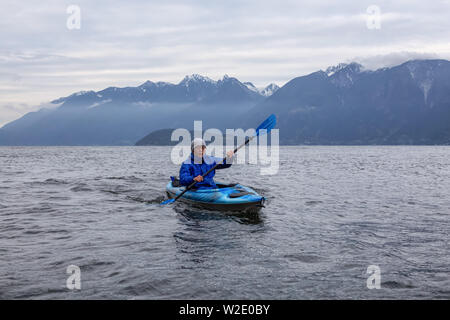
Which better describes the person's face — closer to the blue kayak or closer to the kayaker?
the kayaker

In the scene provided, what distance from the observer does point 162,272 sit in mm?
7707

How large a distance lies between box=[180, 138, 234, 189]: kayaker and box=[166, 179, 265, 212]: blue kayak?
0.48 m

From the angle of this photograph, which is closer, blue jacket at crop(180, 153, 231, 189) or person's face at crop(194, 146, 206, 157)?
person's face at crop(194, 146, 206, 157)

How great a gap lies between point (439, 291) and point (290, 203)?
985 cm

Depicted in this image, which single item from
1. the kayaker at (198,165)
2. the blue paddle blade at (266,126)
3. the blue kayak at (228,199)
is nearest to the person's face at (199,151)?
the kayaker at (198,165)

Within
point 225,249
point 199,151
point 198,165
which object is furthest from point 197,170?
point 225,249

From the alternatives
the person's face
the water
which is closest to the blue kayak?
the water

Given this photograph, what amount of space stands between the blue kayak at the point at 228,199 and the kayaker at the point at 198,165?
484 mm

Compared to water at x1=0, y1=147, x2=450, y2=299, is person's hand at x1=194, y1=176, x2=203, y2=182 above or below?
above

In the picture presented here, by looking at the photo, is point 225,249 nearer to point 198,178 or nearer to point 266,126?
point 198,178

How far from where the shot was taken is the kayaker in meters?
14.3

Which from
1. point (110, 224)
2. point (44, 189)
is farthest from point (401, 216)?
point (44, 189)

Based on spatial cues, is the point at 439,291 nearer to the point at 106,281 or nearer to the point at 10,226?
the point at 106,281

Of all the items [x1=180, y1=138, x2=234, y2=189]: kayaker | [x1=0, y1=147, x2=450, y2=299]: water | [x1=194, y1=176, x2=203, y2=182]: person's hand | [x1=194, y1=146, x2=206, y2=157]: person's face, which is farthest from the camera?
[x1=180, y1=138, x2=234, y2=189]: kayaker
